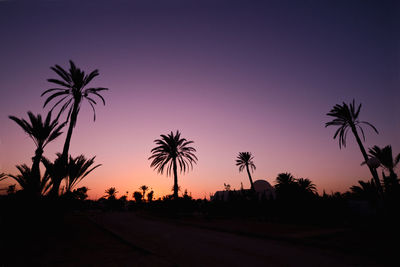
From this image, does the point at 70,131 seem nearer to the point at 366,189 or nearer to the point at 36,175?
the point at 36,175

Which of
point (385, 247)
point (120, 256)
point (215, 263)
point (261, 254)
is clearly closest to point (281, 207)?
point (385, 247)

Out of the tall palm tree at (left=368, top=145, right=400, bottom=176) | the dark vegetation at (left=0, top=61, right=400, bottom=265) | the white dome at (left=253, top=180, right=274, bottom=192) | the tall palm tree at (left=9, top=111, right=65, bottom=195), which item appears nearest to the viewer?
the dark vegetation at (left=0, top=61, right=400, bottom=265)

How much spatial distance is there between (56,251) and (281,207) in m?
17.8

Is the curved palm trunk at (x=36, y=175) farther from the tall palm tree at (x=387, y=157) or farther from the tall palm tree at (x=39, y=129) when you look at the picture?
the tall palm tree at (x=387, y=157)

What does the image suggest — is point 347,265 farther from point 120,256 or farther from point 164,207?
point 164,207

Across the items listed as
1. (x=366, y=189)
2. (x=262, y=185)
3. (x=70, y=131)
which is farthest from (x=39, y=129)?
(x=262, y=185)

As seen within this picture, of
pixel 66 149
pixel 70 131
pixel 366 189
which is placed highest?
pixel 70 131

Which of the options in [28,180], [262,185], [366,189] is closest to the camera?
[28,180]

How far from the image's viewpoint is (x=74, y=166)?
1544 cm

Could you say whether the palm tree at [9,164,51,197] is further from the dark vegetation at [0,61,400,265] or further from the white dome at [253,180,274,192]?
the white dome at [253,180,274,192]

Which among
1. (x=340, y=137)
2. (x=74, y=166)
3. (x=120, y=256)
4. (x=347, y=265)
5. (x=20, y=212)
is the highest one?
(x=340, y=137)

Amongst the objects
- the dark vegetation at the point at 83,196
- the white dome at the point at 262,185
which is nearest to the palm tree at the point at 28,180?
the dark vegetation at the point at 83,196

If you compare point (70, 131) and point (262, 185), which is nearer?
point (70, 131)

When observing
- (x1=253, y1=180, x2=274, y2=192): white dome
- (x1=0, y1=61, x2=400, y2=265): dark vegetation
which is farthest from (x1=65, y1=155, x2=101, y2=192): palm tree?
(x1=253, y1=180, x2=274, y2=192): white dome
